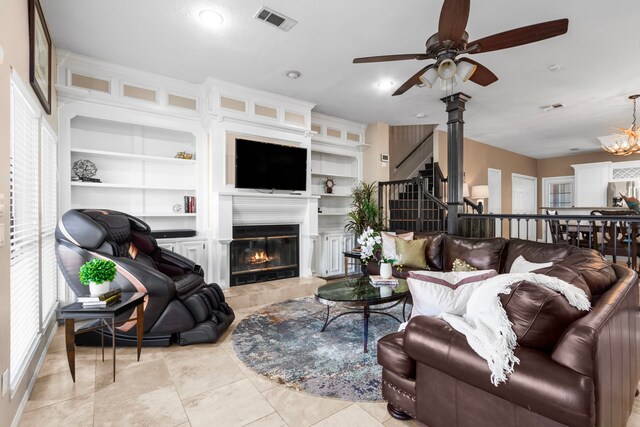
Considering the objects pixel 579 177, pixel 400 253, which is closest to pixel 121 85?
pixel 400 253

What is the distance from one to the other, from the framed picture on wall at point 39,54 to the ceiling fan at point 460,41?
2430 mm

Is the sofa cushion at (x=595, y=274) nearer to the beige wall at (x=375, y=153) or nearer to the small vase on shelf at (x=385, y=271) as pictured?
the small vase on shelf at (x=385, y=271)

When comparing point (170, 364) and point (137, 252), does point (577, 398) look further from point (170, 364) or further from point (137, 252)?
point (137, 252)

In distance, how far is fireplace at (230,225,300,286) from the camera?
464 cm

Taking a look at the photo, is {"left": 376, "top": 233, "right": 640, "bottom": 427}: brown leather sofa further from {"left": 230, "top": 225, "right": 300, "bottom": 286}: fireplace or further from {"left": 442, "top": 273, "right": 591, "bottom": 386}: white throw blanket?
{"left": 230, "top": 225, "right": 300, "bottom": 286}: fireplace

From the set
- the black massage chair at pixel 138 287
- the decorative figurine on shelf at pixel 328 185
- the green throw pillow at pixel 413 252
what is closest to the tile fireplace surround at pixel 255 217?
the decorative figurine on shelf at pixel 328 185

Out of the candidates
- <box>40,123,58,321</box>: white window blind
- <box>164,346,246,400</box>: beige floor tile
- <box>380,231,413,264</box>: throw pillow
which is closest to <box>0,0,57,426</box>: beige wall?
<box>164,346,246,400</box>: beige floor tile

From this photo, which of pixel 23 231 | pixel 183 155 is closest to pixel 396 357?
pixel 23 231

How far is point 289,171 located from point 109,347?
309cm

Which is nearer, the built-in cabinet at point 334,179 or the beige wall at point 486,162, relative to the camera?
the built-in cabinet at point 334,179

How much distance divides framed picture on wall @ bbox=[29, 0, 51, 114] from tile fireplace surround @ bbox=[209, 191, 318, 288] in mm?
2006

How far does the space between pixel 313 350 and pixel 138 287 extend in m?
1.57

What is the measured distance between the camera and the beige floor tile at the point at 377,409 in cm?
189

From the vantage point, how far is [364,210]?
572 cm
